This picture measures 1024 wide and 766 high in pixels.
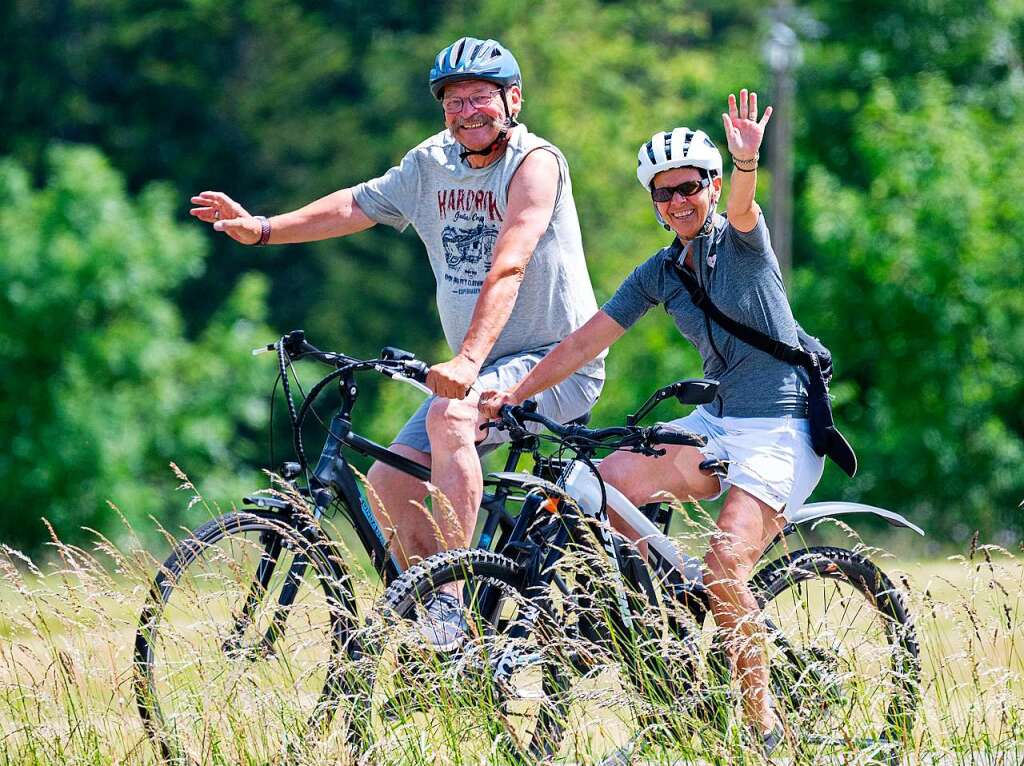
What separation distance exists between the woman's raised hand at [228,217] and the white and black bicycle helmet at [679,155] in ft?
4.52

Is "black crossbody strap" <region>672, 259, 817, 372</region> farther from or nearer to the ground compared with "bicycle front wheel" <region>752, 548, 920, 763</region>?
farther from the ground

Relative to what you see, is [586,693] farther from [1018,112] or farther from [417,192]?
[1018,112]

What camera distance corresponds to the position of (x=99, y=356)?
31.6 meters

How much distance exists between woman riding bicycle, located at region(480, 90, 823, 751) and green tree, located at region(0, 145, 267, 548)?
85.8 ft

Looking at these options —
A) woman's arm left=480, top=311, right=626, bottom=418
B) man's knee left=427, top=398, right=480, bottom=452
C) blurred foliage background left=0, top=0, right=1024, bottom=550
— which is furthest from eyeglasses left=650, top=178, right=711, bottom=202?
blurred foliage background left=0, top=0, right=1024, bottom=550

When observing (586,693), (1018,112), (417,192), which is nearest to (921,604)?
(586,693)

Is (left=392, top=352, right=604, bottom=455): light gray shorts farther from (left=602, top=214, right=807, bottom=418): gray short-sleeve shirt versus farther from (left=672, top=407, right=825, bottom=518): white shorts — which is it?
(left=672, top=407, right=825, bottom=518): white shorts

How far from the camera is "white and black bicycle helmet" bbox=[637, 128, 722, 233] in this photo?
15.9 feet

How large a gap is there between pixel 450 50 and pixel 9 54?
33.0 m

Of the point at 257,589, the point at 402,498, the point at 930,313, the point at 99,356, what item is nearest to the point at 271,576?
the point at 257,589

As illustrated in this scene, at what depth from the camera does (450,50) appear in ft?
17.4

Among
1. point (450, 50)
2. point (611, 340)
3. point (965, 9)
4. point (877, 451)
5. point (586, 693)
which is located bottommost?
point (877, 451)

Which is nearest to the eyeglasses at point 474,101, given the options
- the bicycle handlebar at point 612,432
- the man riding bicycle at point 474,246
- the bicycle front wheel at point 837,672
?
the man riding bicycle at point 474,246

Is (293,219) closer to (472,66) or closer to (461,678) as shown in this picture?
(472,66)
